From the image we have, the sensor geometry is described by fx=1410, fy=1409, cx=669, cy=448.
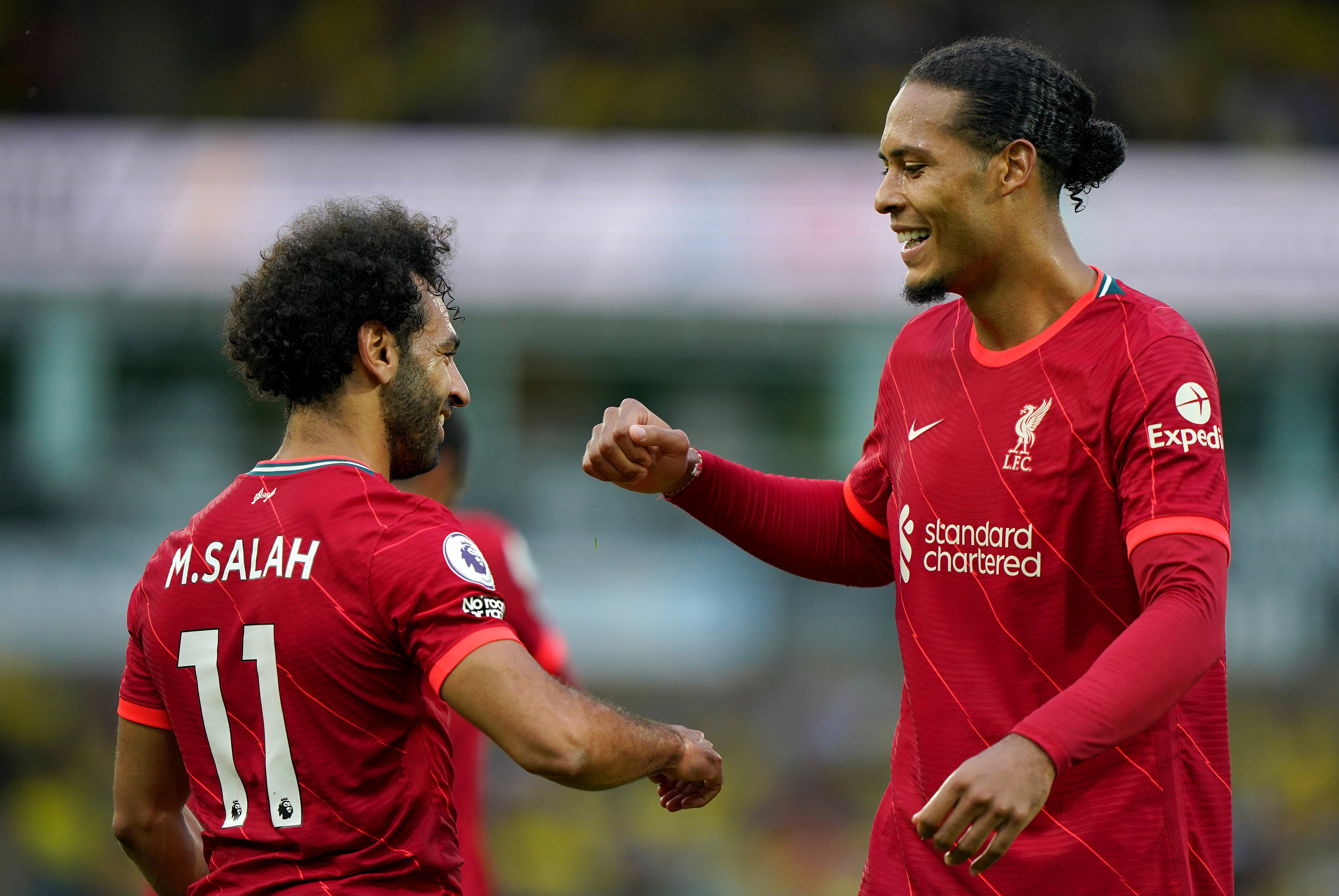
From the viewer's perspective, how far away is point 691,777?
7.89ft

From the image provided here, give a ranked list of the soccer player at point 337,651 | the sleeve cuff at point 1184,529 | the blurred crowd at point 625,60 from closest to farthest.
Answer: the sleeve cuff at point 1184,529 < the soccer player at point 337,651 < the blurred crowd at point 625,60

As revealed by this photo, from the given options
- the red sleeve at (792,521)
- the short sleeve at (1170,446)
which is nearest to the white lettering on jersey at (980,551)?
the short sleeve at (1170,446)

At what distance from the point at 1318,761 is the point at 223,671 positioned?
894 cm

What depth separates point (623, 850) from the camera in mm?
9016

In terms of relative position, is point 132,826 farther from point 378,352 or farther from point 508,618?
point 508,618

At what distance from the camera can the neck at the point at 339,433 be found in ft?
7.91

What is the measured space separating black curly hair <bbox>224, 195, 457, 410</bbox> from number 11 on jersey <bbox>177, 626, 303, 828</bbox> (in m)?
0.44

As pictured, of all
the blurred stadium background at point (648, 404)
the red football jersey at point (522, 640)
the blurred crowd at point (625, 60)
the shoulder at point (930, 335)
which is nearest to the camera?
the shoulder at point (930, 335)

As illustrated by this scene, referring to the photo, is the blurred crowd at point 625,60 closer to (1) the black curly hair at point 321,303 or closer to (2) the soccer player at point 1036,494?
(2) the soccer player at point 1036,494

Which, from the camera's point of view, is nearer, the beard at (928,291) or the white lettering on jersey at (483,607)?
the white lettering on jersey at (483,607)

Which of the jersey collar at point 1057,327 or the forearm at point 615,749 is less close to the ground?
the jersey collar at point 1057,327

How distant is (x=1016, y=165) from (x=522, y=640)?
239 cm

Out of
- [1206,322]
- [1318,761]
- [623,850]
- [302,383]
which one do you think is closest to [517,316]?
[623,850]

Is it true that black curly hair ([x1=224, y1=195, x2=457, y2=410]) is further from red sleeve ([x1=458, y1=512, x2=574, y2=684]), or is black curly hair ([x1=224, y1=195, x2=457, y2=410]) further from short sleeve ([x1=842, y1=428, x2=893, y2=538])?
red sleeve ([x1=458, y1=512, x2=574, y2=684])
